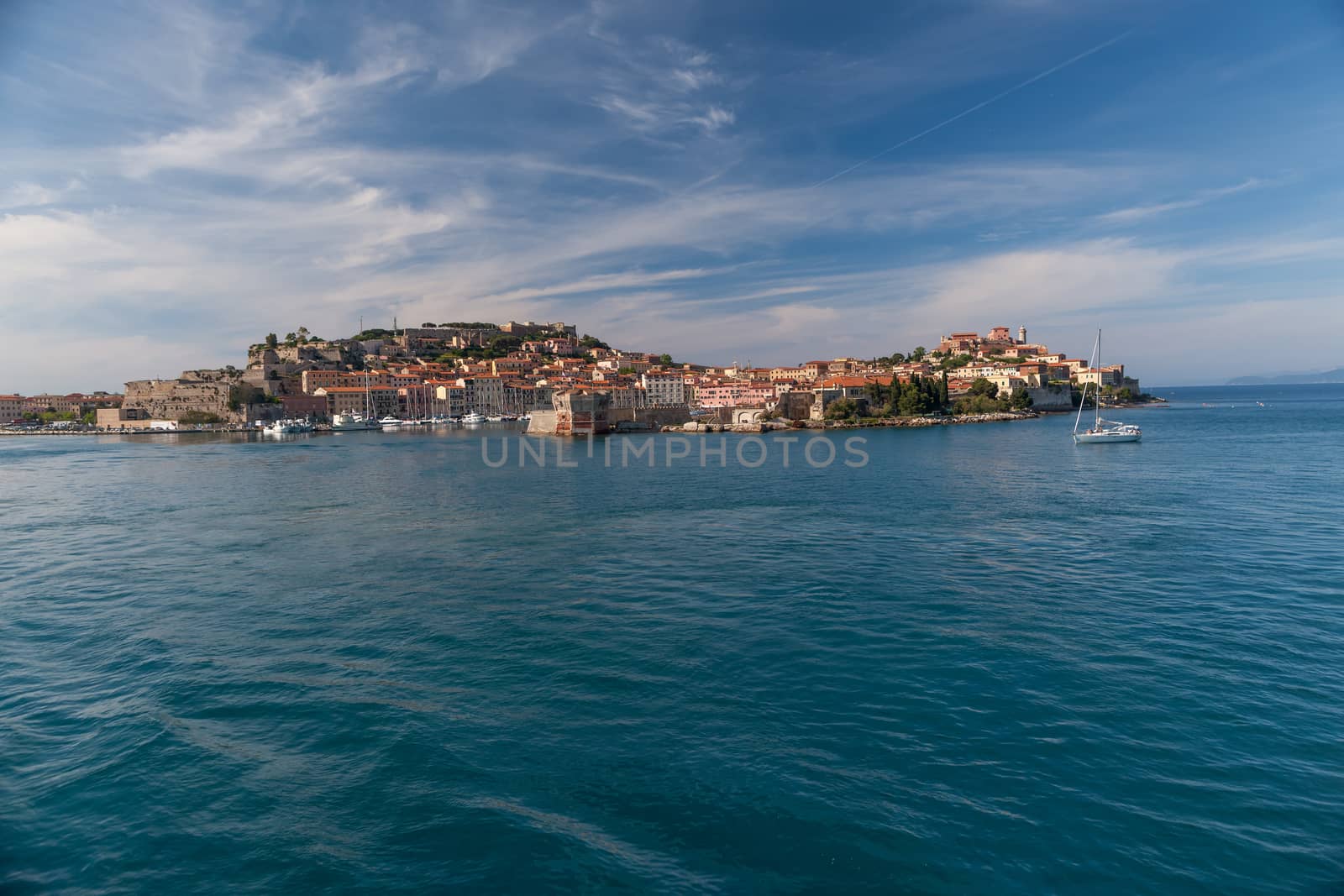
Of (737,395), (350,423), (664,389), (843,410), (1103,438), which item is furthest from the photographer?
(664,389)

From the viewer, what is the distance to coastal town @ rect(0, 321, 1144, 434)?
6353 cm

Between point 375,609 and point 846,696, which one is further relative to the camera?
point 375,609

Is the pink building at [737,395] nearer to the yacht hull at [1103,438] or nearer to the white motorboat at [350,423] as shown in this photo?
the white motorboat at [350,423]

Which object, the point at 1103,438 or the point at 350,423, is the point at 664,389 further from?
the point at 1103,438

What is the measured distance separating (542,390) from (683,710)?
267 ft

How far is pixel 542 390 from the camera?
85500 mm

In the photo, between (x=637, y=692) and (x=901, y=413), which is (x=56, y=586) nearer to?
(x=637, y=692)

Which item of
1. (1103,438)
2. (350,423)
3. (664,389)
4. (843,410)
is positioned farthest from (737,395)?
(1103,438)

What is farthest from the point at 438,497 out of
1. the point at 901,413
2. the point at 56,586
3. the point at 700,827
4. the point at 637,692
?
the point at 901,413

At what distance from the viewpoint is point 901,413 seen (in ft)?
206

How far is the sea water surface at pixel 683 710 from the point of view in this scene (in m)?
4.59

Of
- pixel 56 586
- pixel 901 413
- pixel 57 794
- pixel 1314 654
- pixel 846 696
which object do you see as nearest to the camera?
pixel 57 794

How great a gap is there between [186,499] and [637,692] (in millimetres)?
20610

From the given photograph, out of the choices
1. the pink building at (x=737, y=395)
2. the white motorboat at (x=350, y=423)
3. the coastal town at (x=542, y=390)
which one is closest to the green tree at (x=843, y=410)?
the coastal town at (x=542, y=390)
